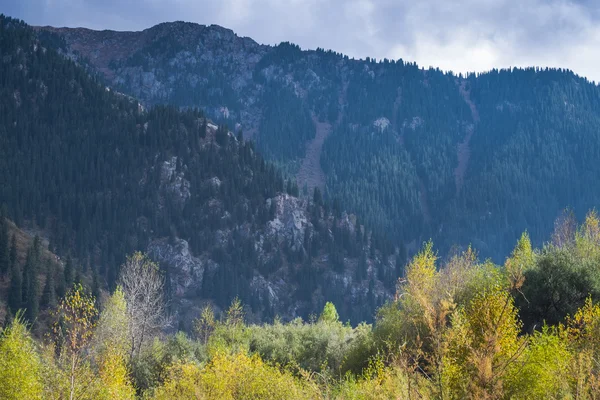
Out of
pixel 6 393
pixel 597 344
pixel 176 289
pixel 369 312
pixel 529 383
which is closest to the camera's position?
pixel 529 383

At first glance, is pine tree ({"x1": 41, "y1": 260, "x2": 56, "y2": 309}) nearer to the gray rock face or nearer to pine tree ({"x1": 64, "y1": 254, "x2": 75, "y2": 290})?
pine tree ({"x1": 64, "y1": 254, "x2": 75, "y2": 290})

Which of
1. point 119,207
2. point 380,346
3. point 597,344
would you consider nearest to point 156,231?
point 119,207

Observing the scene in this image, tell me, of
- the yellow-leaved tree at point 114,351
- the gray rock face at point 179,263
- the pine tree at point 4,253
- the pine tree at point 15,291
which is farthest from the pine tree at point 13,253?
the gray rock face at point 179,263

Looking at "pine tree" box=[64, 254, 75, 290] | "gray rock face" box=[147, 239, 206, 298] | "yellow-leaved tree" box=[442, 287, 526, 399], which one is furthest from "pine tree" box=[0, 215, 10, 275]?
"yellow-leaved tree" box=[442, 287, 526, 399]

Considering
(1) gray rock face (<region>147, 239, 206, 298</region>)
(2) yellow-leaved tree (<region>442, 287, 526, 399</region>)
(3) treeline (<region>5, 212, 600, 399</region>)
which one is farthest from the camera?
(1) gray rock face (<region>147, 239, 206, 298</region>)

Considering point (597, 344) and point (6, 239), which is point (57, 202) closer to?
point (6, 239)

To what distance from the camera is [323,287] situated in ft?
647

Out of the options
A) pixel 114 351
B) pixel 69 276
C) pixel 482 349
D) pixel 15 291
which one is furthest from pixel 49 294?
pixel 482 349

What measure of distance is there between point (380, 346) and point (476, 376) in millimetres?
36762

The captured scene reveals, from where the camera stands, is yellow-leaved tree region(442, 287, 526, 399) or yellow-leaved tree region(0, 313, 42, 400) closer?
yellow-leaved tree region(442, 287, 526, 399)

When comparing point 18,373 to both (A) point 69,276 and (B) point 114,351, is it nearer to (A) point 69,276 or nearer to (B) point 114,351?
(B) point 114,351

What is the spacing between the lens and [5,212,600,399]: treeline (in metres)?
14.8

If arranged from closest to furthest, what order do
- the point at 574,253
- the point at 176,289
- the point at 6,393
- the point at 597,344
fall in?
the point at 597,344, the point at 6,393, the point at 574,253, the point at 176,289

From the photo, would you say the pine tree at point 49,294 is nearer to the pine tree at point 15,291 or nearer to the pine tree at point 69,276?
the pine tree at point 69,276
